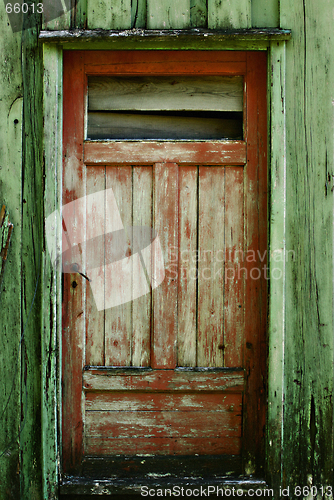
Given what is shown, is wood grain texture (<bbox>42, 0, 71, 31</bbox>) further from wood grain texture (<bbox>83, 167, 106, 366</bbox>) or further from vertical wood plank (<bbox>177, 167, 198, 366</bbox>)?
vertical wood plank (<bbox>177, 167, 198, 366</bbox>)

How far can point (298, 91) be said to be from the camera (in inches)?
Answer: 78.0

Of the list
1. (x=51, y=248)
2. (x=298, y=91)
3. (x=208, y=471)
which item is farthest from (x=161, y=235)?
(x=208, y=471)

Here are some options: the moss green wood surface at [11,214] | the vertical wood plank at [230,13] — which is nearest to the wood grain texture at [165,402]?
the moss green wood surface at [11,214]

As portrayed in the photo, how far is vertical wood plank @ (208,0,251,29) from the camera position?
195 cm

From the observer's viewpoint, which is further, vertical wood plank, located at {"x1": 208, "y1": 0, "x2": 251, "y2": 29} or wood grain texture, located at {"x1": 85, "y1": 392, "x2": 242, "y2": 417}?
wood grain texture, located at {"x1": 85, "y1": 392, "x2": 242, "y2": 417}

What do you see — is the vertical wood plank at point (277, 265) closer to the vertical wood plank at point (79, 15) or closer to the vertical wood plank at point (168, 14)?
the vertical wood plank at point (168, 14)

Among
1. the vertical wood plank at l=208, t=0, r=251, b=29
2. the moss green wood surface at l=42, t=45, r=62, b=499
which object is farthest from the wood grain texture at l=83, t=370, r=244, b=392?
the vertical wood plank at l=208, t=0, r=251, b=29

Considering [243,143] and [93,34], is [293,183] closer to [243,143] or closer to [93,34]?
[243,143]

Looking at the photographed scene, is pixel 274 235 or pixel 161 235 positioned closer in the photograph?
pixel 274 235

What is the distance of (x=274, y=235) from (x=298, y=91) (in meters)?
0.82

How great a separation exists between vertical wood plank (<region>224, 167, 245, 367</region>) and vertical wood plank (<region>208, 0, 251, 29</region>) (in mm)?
781

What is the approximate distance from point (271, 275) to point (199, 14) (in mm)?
1509

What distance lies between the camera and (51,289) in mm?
1977

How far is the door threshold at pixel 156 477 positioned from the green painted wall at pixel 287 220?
0.68 feet
